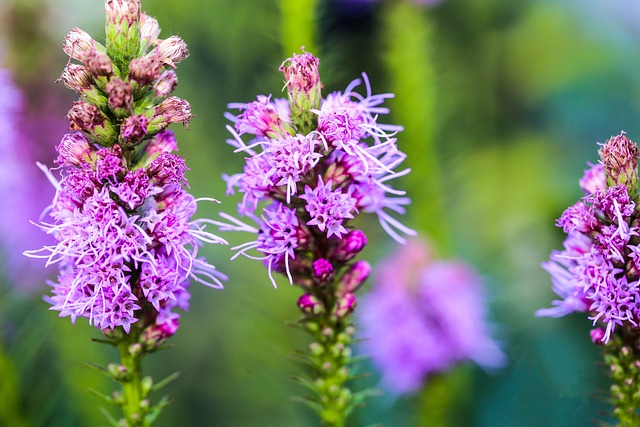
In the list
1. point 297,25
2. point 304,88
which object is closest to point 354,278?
point 304,88

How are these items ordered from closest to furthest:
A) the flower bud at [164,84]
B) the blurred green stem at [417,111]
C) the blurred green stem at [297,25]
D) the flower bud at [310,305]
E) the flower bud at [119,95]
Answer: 1. the flower bud at [119,95]
2. the flower bud at [164,84]
3. the flower bud at [310,305]
4. the blurred green stem at [297,25]
5. the blurred green stem at [417,111]

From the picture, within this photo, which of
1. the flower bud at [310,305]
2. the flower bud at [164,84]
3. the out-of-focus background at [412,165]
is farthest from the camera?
the out-of-focus background at [412,165]

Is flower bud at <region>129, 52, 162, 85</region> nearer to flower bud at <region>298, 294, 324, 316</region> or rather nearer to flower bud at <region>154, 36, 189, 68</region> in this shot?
flower bud at <region>154, 36, 189, 68</region>

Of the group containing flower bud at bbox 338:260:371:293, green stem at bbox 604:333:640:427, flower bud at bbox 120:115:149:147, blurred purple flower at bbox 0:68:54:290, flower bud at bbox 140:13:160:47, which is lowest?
green stem at bbox 604:333:640:427

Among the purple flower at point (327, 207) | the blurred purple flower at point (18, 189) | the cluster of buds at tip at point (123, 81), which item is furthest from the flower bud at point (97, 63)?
the blurred purple flower at point (18, 189)

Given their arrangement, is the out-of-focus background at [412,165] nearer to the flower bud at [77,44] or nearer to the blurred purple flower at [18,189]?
the blurred purple flower at [18,189]

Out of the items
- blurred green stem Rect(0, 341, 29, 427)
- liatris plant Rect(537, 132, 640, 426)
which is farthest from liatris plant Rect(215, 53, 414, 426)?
blurred green stem Rect(0, 341, 29, 427)

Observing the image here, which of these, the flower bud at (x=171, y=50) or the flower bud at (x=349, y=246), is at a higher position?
the flower bud at (x=171, y=50)
